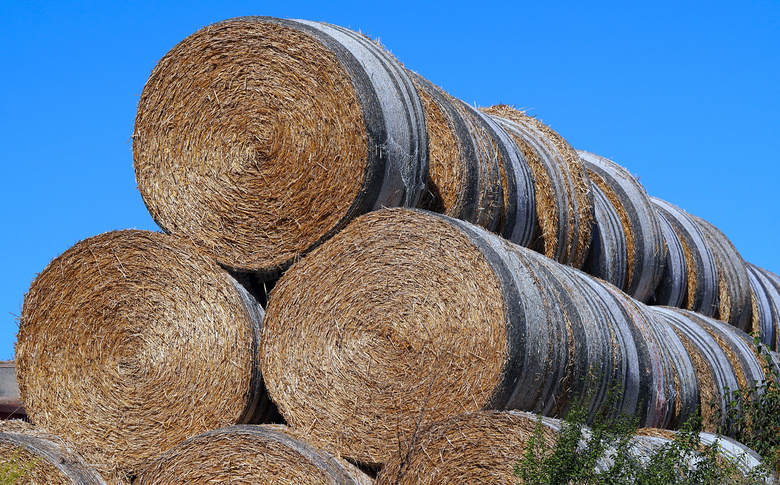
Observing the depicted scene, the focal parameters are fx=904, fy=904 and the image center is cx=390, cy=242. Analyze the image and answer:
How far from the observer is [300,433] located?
462 centimetres

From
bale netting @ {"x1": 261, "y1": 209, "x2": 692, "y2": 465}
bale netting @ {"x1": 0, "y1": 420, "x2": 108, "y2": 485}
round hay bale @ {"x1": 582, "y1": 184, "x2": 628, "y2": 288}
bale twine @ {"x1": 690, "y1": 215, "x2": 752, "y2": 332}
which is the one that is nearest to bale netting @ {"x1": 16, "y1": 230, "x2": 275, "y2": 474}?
bale netting @ {"x1": 0, "y1": 420, "x2": 108, "y2": 485}

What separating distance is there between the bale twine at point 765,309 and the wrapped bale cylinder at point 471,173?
4063 millimetres

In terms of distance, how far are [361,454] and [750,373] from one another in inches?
137

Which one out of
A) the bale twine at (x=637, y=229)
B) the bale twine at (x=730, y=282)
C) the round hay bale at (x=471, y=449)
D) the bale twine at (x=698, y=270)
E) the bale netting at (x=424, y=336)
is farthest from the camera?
the bale twine at (x=730, y=282)

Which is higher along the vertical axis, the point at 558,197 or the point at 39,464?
the point at 558,197

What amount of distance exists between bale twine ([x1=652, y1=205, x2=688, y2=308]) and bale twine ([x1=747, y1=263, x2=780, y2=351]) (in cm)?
121

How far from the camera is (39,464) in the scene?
15.9 ft

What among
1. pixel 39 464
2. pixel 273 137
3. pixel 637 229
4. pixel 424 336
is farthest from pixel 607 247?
pixel 39 464

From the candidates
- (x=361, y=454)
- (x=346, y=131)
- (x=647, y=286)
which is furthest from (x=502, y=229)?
(x=647, y=286)

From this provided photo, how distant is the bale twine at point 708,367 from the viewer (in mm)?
5914

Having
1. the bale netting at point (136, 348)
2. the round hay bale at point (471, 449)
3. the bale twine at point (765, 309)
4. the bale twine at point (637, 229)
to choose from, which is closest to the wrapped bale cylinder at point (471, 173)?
the bale netting at point (136, 348)

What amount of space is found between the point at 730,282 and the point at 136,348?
18.7 ft

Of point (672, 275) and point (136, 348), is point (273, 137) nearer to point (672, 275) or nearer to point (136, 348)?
point (136, 348)

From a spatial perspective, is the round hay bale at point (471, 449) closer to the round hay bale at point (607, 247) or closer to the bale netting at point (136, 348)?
the bale netting at point (136, 348)
